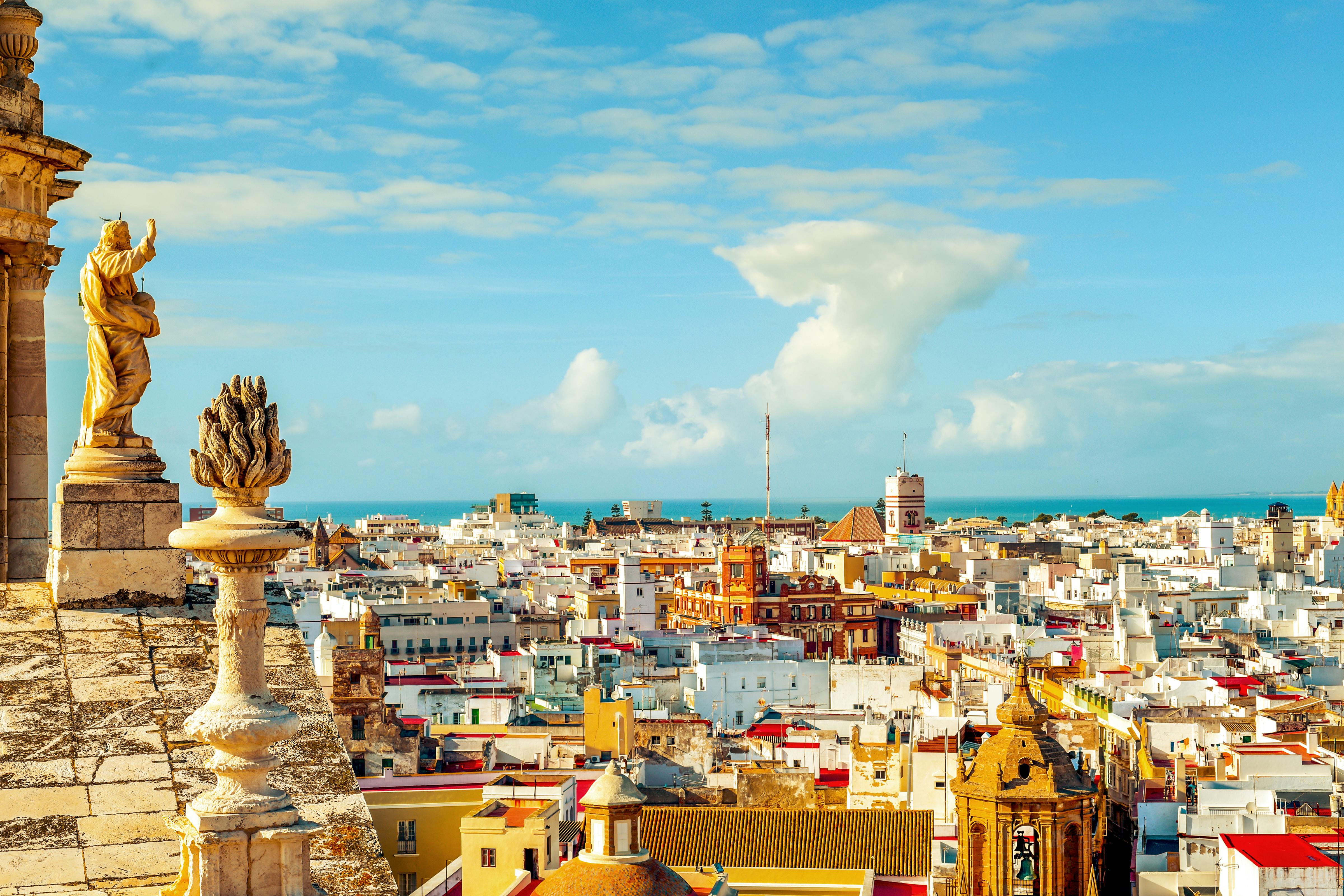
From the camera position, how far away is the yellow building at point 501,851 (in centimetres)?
1947

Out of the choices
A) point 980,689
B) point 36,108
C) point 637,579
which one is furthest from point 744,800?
point 637,579

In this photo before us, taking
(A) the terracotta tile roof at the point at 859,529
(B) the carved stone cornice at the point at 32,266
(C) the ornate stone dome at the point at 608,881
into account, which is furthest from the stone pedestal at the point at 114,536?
(A) the terracotta tile roof at the point at 859,529

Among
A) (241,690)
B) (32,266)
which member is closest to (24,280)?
(32,266)

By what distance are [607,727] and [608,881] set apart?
17835mm

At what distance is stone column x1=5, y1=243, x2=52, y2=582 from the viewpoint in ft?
27.5

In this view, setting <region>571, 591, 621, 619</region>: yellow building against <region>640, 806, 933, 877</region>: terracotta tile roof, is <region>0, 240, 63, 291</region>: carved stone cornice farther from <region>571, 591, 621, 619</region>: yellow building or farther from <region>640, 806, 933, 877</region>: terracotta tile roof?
<region>571, 591, 621, 619</region>: yellow building

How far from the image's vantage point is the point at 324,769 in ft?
20.9

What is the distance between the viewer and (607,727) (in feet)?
107

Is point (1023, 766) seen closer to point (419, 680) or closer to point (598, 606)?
point (419, 680)

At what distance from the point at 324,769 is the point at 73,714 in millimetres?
1084

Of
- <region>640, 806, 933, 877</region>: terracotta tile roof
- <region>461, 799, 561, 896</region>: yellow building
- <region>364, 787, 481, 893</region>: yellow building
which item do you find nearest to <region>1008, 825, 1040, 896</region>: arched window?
<region>640, 806, 933, 877</region>: terracotta tile roof

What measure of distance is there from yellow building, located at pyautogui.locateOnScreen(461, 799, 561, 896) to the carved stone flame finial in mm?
14861

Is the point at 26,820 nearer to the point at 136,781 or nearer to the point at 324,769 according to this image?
the point at 136,781

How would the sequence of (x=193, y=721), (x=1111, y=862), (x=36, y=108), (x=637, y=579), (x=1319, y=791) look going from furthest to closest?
1. (x=637, y=579)
2. (x=1319, y=791)
3. (x=1111, y=862)
4. (x=36, y=108)
5. (x=193, y=721)
